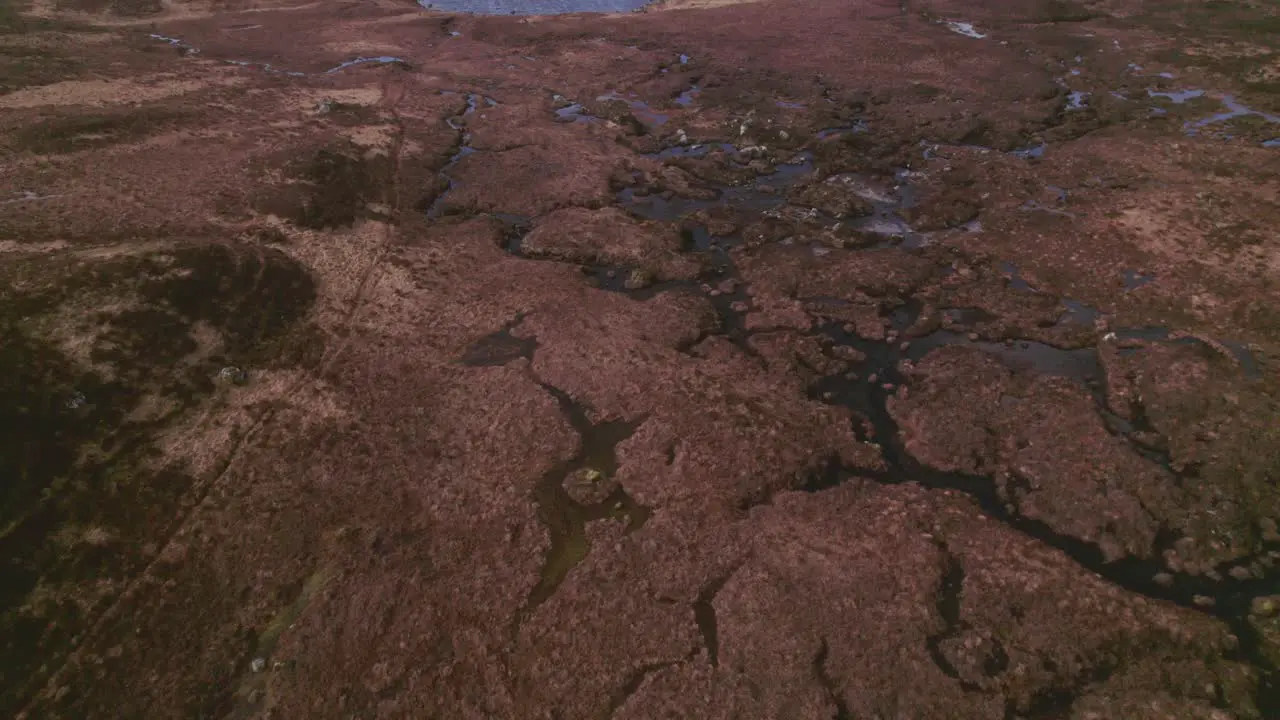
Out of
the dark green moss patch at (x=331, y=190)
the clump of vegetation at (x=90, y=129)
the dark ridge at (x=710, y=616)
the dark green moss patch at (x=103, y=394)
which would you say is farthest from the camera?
the clump of vegetation at (x=90, y=129)

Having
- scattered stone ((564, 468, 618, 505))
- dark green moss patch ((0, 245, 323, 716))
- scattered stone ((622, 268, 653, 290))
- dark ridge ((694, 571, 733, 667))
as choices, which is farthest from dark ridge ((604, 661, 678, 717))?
scattered stone ((622, 268, 653, 290))

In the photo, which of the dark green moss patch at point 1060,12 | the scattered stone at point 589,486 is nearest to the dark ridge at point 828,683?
the scattered stone at point 589,486

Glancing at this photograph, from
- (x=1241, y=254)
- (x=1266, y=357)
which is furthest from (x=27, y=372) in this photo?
(x=1241, y=254)

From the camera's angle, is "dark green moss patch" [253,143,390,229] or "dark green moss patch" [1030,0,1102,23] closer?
"dark green moss patch" [253,143,390,229]

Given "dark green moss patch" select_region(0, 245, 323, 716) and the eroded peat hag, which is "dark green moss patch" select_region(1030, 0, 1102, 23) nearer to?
the eroded peat hag

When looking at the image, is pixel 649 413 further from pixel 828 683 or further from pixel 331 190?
pixel 331 190

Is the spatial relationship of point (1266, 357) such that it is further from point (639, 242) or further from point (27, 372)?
point (27, 372)

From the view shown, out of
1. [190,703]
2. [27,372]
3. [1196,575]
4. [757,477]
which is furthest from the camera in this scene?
[27,372]

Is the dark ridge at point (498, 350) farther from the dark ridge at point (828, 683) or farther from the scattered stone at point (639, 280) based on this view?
the dark ridge at point (828, 683)

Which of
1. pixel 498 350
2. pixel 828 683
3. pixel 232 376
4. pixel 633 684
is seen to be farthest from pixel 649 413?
pixel 232 376
